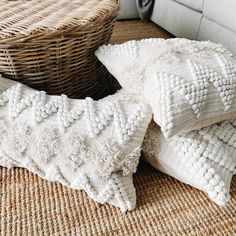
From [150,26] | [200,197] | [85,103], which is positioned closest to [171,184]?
[200,197]

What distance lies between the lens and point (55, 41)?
2.37ft

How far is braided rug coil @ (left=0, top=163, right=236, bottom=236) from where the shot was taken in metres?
0.60

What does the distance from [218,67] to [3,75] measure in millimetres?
522

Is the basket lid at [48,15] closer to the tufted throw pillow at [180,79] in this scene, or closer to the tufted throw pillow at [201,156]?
the tufted throw pillow at [180,79]

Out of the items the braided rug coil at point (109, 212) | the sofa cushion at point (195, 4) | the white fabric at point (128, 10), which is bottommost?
the white fabric at point (128, 10)

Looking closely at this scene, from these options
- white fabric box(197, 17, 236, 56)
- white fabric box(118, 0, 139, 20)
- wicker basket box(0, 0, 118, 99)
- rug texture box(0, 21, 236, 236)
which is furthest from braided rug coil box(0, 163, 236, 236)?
→ white fabric box(118, 0, 139, 20)

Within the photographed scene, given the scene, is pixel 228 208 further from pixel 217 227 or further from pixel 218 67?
pixel 218 67

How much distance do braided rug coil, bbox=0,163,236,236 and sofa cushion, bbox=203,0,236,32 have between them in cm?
65

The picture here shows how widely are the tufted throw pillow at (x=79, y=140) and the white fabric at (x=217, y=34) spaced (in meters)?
0.60

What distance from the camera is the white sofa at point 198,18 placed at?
112 cm

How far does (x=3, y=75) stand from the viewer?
785 mm

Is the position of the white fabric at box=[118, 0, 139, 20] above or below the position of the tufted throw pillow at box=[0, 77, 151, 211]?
below

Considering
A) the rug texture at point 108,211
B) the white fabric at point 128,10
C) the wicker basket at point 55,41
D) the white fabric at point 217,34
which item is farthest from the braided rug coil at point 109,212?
the white fabric at point 128,10

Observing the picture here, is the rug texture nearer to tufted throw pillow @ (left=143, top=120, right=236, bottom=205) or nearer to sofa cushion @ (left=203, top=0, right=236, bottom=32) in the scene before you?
tufted throw pillow @ (left=143, top=120, right=236, bottom=205)
